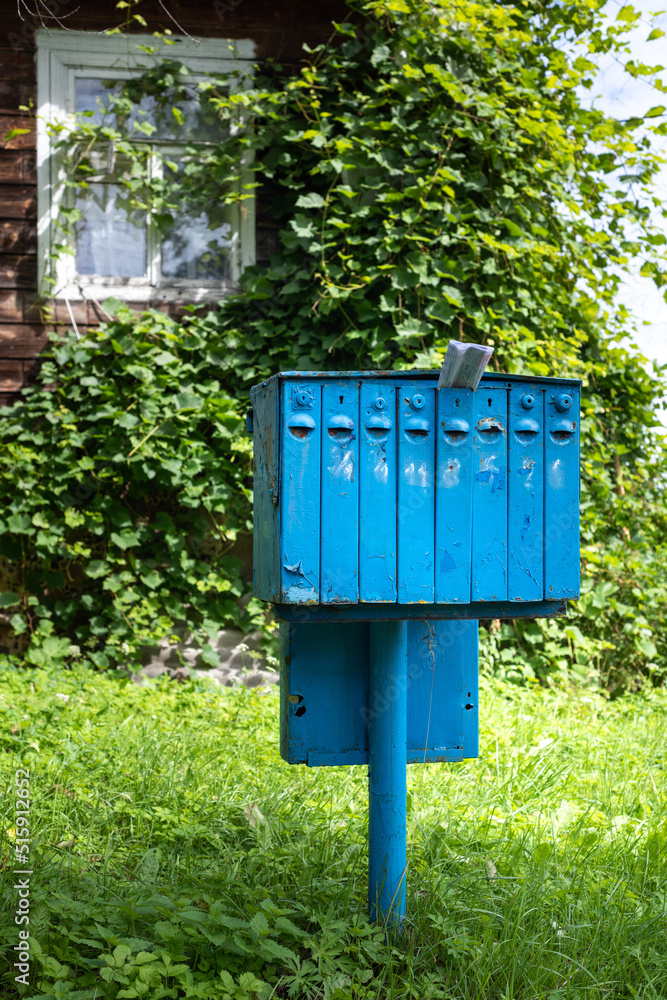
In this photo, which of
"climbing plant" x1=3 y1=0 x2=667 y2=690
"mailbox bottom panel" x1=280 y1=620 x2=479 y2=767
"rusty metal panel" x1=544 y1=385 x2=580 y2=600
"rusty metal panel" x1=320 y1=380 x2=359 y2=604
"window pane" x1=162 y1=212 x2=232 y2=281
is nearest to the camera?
"rusty metal panel" x1=320 y1=380 x2=359 y2=604

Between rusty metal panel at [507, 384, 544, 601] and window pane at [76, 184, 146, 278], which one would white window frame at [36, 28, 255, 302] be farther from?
rusty metal panel at [507, 384, 544, 601]

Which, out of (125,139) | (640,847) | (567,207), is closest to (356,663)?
(640,847)

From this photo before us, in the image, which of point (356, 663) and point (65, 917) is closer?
point (65, 917)

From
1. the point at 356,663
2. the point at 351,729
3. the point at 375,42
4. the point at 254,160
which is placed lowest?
the point at 351,729

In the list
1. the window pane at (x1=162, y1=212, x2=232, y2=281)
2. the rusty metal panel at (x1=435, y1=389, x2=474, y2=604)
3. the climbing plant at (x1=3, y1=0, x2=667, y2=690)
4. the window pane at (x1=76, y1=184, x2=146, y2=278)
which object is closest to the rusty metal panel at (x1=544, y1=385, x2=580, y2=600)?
the rusty metal panel at (x1=435, y1=389, x2=474, y2=604)

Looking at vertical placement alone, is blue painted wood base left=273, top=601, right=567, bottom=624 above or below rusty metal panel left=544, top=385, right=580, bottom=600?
below

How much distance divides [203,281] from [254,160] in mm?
749

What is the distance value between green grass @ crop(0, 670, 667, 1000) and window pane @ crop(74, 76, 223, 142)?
3221 millimetres

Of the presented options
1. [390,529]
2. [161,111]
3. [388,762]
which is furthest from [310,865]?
[161,111]

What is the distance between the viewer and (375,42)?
12.7 feet

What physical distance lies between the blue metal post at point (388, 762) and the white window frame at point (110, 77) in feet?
9.98

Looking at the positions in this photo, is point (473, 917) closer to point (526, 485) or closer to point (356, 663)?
point (356, 663)

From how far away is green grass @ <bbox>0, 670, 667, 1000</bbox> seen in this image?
1.51 meters

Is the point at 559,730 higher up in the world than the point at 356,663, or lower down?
lower down
